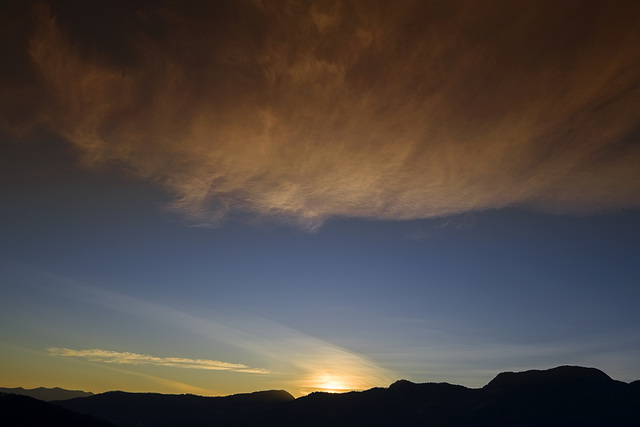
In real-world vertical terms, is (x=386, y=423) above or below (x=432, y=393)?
below

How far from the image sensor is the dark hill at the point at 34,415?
309ft

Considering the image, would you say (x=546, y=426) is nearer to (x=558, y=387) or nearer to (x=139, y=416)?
(x=558, y=387)

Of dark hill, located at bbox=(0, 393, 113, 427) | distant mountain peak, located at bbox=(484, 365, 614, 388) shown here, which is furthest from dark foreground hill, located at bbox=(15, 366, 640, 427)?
dark hill, located at bbox=(0, 393, 113, 427)

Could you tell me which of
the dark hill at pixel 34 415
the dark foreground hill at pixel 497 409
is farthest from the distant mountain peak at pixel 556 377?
the dark hill at pixel 34 415

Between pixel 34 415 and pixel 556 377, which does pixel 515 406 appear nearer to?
pixel 556 377

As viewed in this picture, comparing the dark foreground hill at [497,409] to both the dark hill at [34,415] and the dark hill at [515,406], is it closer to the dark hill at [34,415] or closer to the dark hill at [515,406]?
the dark hill at [515,406]

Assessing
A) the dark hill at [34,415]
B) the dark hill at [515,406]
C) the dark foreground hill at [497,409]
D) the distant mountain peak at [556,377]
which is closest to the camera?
the dark hill at [34,415]

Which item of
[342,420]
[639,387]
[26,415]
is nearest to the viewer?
[26,415]

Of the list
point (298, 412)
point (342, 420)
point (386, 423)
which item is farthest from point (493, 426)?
point (298, 412)

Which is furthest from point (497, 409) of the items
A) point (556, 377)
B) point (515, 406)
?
point (556, 377)

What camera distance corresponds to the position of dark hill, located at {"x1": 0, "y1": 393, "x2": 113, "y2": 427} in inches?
3708

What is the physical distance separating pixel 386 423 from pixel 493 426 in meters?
45.3

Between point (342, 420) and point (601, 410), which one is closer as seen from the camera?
point (601, 410)

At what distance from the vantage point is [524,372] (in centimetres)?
19612
